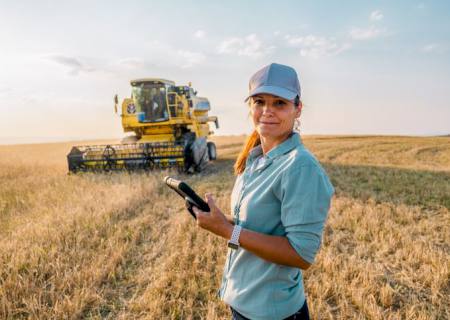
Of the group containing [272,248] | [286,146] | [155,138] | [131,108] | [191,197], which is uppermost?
[131,108]

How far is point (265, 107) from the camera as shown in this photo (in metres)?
1.70

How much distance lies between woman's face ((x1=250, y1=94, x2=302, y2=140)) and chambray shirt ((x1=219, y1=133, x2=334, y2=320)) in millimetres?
68

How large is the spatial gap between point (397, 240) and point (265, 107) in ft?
14.1

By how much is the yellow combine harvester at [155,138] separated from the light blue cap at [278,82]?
9975 millimetres

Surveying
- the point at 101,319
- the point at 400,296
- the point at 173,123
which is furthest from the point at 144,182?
the point at 400,296

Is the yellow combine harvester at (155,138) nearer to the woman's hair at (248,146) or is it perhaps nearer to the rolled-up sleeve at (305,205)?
the woman's hair at (248,146)

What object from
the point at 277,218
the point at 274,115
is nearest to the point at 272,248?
the point at 277,218

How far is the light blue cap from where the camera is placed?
1.61 m

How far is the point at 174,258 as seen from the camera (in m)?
4.43

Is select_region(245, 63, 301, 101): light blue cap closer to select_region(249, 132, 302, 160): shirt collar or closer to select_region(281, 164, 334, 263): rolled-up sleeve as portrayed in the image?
select_region(249, 132, 302, 160): shirt collar

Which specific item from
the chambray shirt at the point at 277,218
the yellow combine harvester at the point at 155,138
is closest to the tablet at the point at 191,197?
the chambray shirt at the point at 277,218

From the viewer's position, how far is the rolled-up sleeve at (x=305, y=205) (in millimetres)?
1438

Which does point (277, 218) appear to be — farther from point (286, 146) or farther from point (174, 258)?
point (174, 258)

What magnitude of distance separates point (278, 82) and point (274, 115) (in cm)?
16
